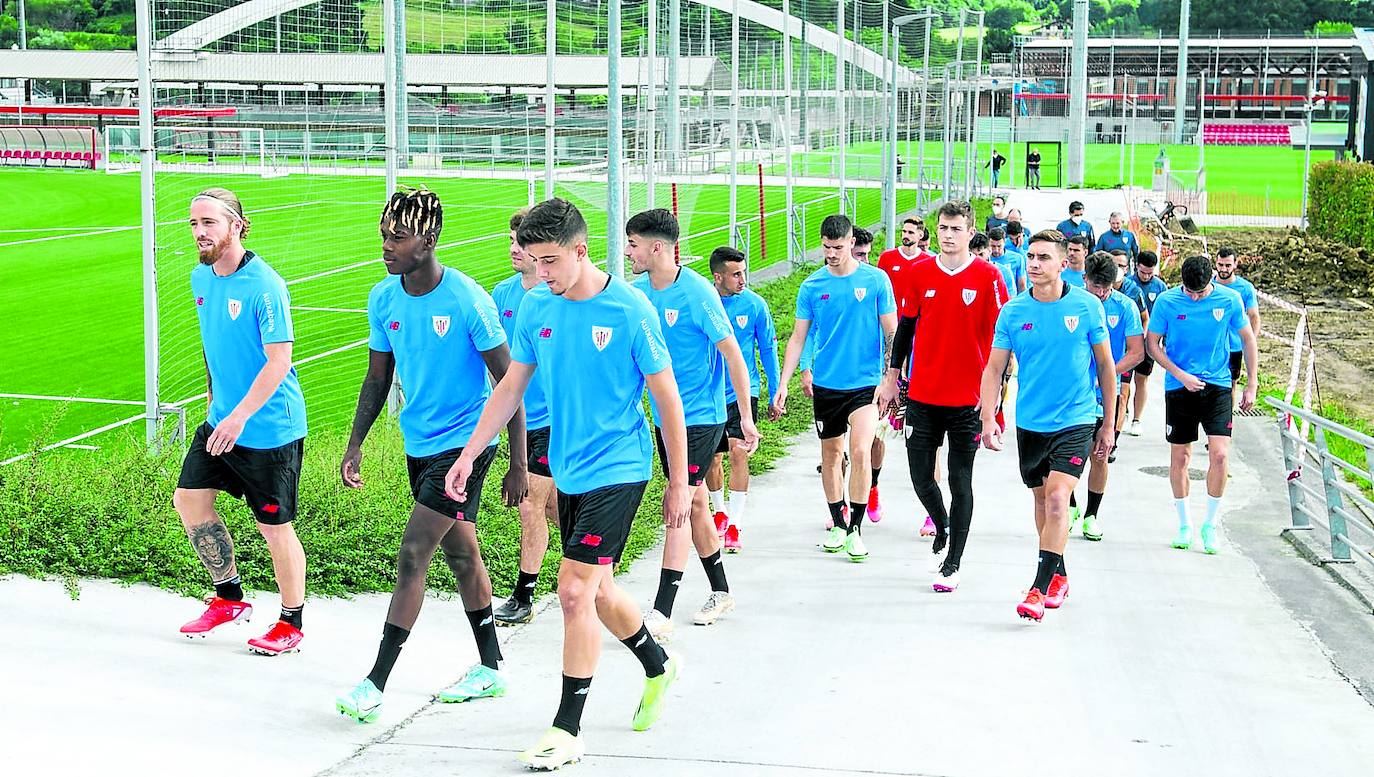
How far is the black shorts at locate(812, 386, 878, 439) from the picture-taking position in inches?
370

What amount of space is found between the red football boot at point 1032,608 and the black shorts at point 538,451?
99.5 inches

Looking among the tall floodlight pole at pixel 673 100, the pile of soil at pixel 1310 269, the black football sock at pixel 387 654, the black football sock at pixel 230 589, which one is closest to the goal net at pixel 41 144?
the tall floodlight pole at pixel 673 100

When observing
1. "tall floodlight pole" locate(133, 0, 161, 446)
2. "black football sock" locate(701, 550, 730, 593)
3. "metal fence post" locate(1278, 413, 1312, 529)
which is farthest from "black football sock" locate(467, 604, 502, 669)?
"metal fence post" locate(1278, 413, 1312, 529)

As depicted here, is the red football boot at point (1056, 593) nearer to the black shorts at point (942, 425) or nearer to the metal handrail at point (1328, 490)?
the black shorts at point (942, 425)

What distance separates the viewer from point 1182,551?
32.4 feet

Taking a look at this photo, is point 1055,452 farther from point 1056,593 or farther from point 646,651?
point 646,651

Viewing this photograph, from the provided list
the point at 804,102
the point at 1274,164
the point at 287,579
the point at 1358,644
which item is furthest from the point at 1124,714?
the point at 1274,164

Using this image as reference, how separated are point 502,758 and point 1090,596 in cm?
415

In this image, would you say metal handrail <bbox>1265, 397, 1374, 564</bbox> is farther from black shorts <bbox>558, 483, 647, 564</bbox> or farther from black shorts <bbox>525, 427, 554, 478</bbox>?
black shorts <bbox>558, 483, 647, 564</bbox>

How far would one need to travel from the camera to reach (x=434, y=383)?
20.5 ft

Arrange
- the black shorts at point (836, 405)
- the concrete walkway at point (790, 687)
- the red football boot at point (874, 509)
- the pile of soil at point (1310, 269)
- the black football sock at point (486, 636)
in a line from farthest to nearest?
the pile of soil at point (1310, 269)
the red football boot at point (874, 509)
the black shorts at point (836, 405)
the black football sock at point (486, 636)
the concrete walkway at point (790, 687)

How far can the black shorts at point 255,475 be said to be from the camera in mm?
6668

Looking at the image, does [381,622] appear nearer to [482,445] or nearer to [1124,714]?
[482,445]

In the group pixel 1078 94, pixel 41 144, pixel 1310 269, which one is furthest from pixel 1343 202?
pixel 41 144
